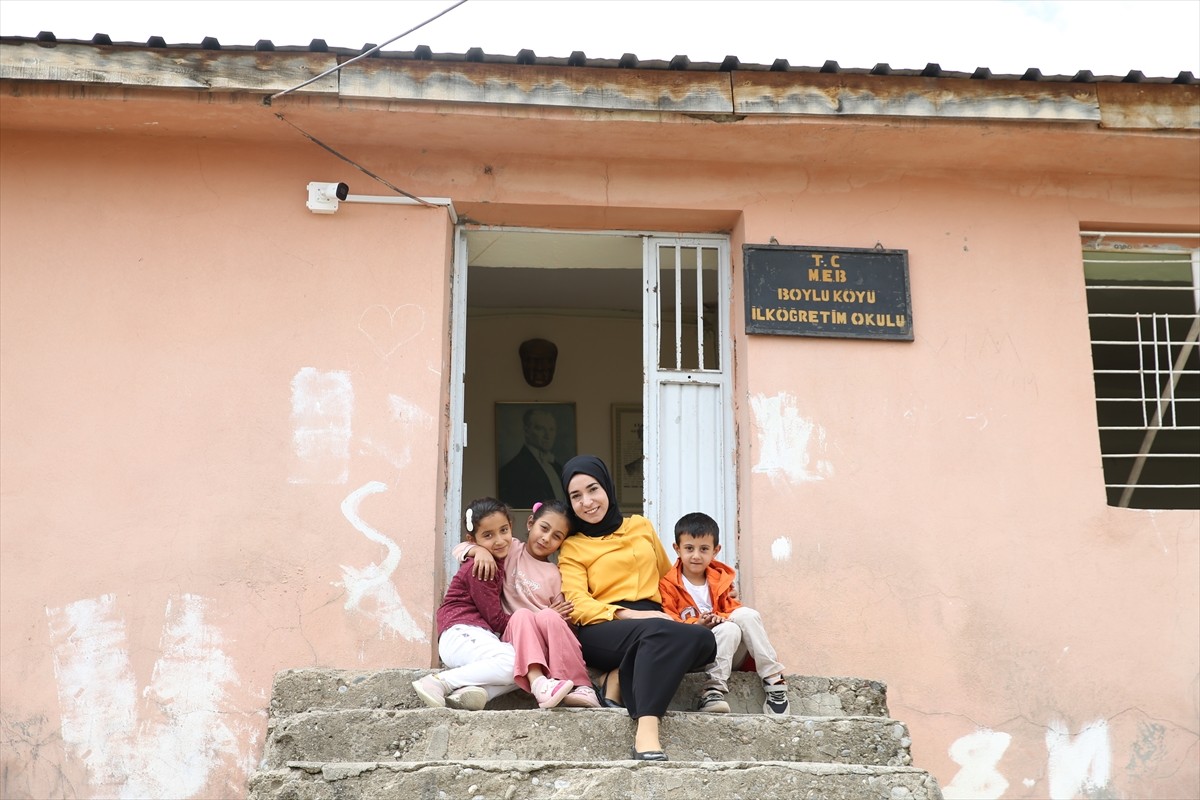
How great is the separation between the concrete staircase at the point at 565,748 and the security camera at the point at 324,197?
7.83 ft

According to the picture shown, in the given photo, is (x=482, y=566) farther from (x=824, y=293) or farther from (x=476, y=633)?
(x=824, y=293)

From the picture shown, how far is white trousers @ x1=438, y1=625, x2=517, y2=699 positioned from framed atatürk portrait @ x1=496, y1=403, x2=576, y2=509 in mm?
4490

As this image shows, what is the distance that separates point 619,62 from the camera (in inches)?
227

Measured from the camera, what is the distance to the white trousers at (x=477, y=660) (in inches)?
183

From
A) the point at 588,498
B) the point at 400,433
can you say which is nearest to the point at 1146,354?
the point at 588,498

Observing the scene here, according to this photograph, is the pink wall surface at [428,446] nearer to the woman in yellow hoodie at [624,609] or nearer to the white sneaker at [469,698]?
the woman in yellow hoodie at [624,609]

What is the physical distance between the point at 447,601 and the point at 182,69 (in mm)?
2697

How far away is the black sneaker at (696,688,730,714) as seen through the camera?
15.3 feet

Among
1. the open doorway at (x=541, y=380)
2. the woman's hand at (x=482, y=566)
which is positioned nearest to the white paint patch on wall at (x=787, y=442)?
the woman's hand at (x=482, y=566)

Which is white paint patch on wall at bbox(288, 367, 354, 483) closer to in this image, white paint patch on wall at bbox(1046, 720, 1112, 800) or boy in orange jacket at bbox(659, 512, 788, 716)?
boy in orange jacket at bbox(659, 512, 788, 716)

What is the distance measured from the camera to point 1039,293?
6.33 meters

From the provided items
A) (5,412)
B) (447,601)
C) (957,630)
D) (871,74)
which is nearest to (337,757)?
(447,601)

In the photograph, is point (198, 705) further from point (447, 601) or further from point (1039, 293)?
point (1039, 293)

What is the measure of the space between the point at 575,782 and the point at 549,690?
0.56 m
